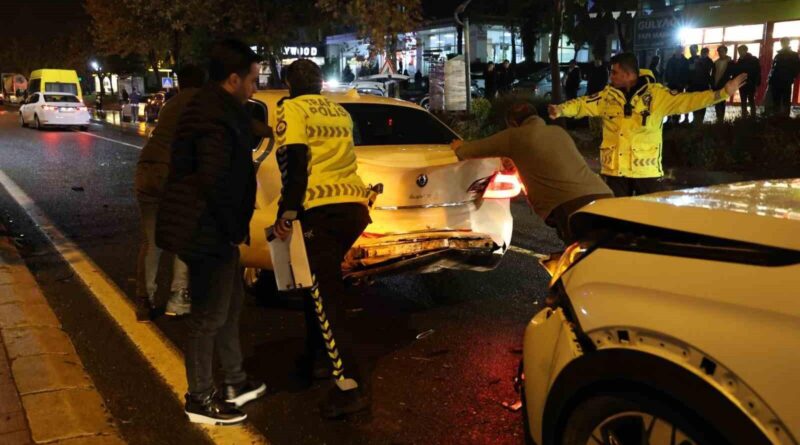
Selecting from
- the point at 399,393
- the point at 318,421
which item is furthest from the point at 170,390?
the point at 399,393

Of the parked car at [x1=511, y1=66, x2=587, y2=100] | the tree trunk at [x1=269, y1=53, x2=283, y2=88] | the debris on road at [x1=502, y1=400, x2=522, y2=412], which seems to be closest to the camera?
the debris on road at [x1=502, y1=400, x2=522, y2=412]

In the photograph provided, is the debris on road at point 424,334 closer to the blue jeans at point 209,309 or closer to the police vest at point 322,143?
the police vest at point 322,143

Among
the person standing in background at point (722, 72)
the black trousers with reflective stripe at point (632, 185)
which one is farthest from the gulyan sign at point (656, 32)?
the black trousers with reflective stripe at point (632, 185)

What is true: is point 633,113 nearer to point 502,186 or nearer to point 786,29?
point 502,186

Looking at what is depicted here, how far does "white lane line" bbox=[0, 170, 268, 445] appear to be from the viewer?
3707 millimetres

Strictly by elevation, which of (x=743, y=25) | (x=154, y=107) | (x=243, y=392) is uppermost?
(x=743, y=25)

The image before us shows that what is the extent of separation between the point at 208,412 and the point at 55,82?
34607 millimetres

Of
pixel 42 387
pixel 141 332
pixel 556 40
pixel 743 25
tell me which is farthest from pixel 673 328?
pixel 743 25

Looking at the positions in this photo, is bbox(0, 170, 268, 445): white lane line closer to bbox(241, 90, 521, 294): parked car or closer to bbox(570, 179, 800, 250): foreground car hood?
bbox(241, 90, 521, 294): parked car

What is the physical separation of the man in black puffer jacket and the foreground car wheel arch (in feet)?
5.66

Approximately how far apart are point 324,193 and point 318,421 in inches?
47.0

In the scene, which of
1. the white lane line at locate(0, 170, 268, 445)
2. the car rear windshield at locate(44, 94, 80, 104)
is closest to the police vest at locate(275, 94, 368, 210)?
the white lane line at locate(0, 170, 268, 445)

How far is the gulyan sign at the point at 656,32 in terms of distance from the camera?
Result: 1964cm

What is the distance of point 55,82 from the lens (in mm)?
34031
